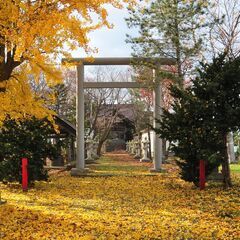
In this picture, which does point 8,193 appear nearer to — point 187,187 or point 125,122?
point 187,187

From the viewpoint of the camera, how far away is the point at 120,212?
850 centimetres

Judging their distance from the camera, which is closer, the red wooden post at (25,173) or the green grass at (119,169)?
the red wooden post at (25,173)

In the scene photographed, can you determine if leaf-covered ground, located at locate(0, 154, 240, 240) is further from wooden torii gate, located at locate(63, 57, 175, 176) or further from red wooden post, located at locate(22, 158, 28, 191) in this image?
wooden torii gate, located at locate(63, 57, 175, 176)

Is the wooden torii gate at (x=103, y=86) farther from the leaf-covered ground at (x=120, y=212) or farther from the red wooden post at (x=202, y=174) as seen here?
the red wooden post at (x=202, y=174)

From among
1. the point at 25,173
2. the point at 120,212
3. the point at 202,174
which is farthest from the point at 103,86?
the point at 120,212

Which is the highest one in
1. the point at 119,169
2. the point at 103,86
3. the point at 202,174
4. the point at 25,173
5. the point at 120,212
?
the point at 103,86

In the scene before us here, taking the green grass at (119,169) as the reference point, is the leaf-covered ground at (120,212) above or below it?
below

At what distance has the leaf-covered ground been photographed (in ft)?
21.6

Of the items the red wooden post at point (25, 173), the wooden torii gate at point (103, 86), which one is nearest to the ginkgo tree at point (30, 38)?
the red wooden post at point (25, 173)

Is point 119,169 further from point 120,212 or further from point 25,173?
point 120,212

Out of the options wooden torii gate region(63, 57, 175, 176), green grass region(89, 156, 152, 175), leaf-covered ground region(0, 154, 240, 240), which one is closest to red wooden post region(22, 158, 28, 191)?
leaf-covered ground region(0, 154, 240, 240)

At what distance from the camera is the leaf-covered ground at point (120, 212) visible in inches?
260

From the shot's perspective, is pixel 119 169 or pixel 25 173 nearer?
pixel 25 173

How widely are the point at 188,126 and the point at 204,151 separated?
113 centimetres
